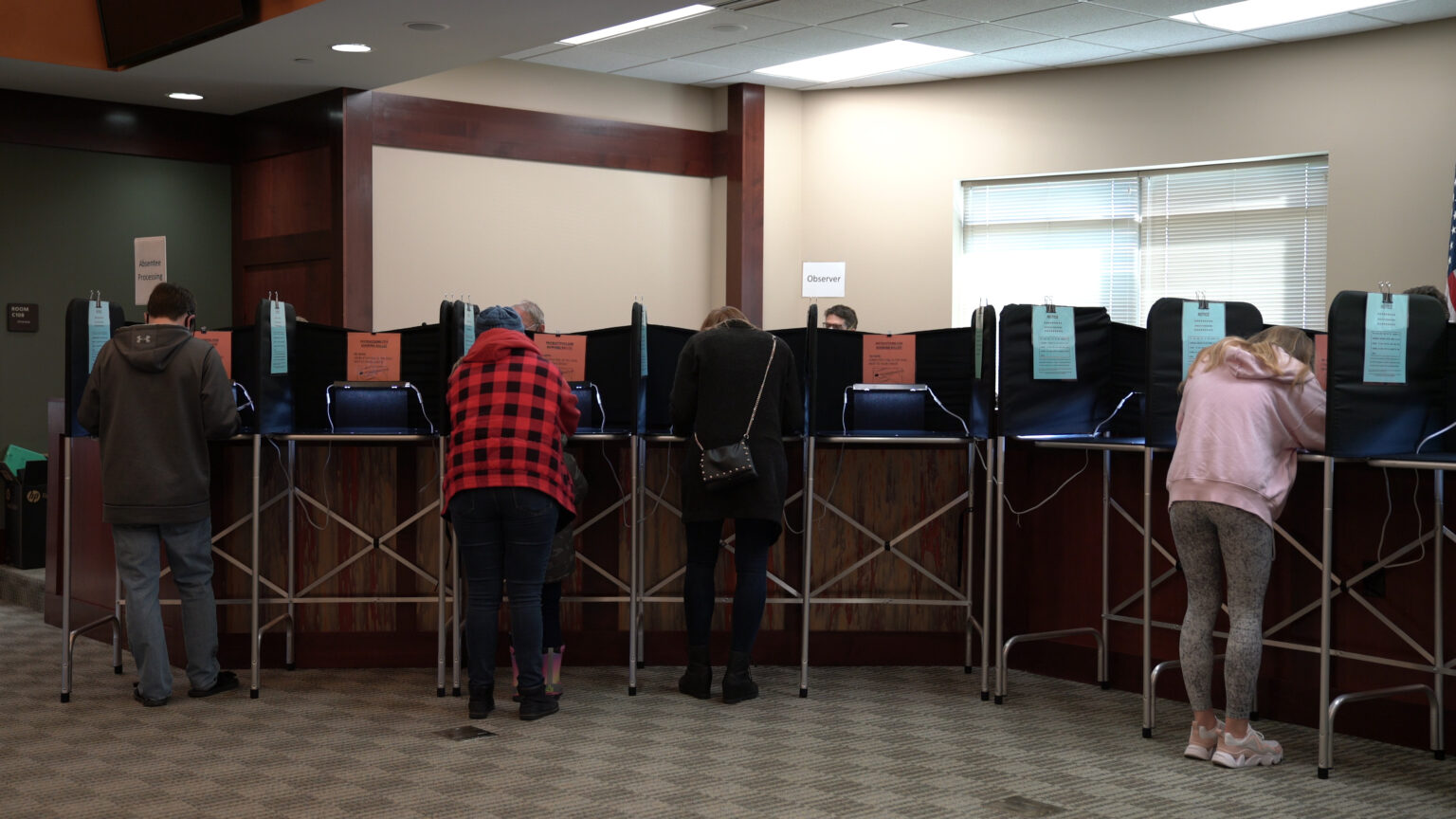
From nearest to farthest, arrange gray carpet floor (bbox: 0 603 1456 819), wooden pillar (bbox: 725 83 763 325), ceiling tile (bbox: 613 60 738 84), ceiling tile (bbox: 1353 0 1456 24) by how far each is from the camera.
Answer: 1. gray carpet floor (bbox: 0 603 1456 819)
2. ceiling tile (bbox: 1353 0 1456 24)
3. ceiling tile (bbox: 613 60 738 84)
4. wooden pillar (bbox: 725 83 763 325)

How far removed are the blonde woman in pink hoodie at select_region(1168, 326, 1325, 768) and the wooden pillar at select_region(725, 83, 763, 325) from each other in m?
4.94

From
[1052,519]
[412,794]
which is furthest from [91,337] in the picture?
[1052,519]

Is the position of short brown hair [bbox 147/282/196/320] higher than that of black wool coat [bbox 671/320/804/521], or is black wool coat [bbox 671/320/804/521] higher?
short brown hair [bbox 147/282/196/320]

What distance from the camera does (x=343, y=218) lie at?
727cm

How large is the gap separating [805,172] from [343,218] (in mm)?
3235

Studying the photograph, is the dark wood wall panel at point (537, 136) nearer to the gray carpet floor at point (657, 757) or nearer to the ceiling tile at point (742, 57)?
the ceiling tile at point (742, 57)

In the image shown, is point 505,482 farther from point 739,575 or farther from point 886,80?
point 886,80

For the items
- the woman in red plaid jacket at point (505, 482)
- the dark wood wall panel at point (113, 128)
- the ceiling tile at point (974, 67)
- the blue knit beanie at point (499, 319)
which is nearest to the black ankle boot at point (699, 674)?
the woman in red plaid jacket at point (505, 482)

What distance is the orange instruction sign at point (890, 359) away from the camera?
16.3ft

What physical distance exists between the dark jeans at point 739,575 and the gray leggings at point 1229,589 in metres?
1.41

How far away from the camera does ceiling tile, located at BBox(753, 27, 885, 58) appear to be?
7.21 m

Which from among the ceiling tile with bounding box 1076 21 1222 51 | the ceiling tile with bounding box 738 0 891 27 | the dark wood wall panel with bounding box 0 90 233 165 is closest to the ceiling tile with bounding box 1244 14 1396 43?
the ceiling tile with bounding box 1076 21 1222 51

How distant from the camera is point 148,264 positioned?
270 inches

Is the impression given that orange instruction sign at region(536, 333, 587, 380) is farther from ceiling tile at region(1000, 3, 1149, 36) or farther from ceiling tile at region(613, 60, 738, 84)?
ceiling tile at region(613, 60, 738, 84)
